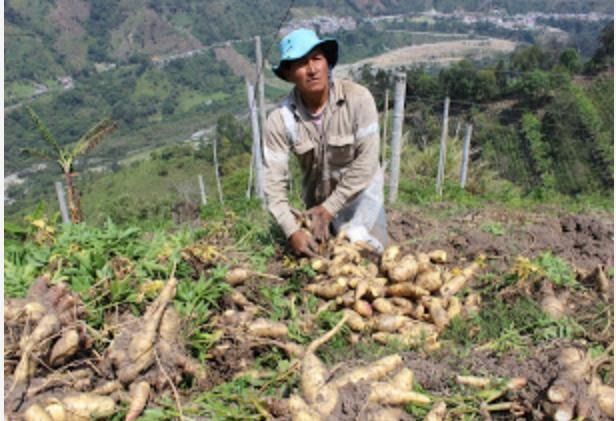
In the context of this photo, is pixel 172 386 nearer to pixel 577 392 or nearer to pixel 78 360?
pixel 78 360

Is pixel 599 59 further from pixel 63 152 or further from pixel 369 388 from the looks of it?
pixel 369 388

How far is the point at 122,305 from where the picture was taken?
8.57ft

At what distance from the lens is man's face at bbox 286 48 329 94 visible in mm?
3113

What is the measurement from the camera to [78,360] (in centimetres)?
229

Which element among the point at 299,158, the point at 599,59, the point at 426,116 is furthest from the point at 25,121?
the point at 299,158

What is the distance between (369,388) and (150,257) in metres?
1.54

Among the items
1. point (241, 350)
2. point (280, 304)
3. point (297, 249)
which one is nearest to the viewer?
point (241, 350)

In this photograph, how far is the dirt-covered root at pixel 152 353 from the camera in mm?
2201

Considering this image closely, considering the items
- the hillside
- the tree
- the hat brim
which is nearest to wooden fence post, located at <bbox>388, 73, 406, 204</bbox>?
the hat brim

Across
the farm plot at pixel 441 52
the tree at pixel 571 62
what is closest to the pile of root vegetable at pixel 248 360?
the tree at pixel 571 62

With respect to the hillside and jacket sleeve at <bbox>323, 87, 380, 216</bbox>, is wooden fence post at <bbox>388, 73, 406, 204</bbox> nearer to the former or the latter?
jacket sleeve at <bbox>323, 87, 380, 216</bbox>

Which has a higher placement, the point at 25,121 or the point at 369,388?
the point at 369,388

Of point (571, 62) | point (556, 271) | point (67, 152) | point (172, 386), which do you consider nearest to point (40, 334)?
point (172, 386)

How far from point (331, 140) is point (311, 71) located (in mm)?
514
